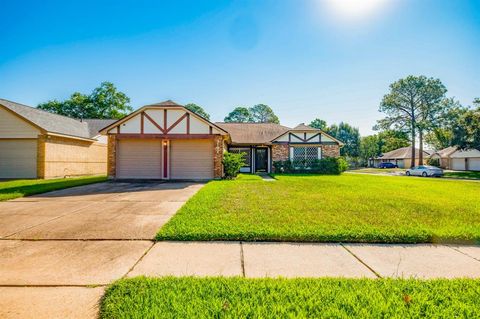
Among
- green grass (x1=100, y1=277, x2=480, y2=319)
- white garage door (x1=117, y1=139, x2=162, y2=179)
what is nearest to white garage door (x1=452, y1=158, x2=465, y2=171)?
white garage door (x1=117, y1=139, x2=162, y2=179)

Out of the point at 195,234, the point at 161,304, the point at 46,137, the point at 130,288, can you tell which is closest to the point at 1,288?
the point at 130,288

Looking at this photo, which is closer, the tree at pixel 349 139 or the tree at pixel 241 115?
the tree at pixel 349 139

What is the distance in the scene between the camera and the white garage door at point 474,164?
3269cm

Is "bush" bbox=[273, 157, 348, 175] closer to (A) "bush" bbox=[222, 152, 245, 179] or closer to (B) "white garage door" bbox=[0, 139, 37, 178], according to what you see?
(A) "bush" bbox=[222, 152, 245, 179]

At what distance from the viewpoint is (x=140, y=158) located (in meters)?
14.2

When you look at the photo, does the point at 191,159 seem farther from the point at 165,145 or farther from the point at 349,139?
the point at 349,139

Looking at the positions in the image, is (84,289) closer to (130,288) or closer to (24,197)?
(130,288)

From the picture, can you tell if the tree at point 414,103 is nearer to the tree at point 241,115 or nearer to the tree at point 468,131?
the tree at point 468,131

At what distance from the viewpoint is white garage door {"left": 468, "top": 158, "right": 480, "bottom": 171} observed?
3269cm

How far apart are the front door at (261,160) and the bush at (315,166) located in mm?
1858

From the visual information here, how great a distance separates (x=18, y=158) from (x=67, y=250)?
52.8ft

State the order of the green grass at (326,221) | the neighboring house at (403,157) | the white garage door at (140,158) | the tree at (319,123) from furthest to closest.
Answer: the tree at (319,123) → the neighboring house at (403,157) → the white garage door at (140,158) → the green grass at (326,221)

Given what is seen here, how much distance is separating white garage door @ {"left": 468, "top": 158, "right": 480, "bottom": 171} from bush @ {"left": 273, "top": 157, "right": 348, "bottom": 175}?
27433mm

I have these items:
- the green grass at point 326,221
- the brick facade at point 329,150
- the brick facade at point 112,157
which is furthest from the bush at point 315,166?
the green grass at point 326,221
